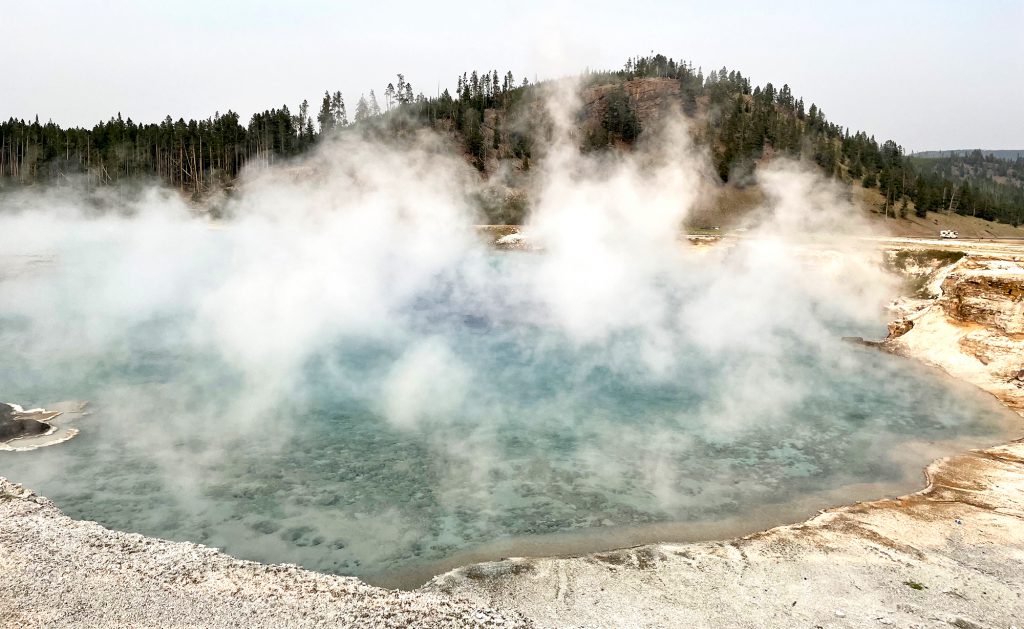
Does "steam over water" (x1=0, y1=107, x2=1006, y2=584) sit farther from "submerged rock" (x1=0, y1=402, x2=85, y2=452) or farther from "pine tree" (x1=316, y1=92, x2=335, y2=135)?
"pine tree" (x1=316, y1=92, x2=335, y2=135)

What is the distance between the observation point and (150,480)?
296 inches

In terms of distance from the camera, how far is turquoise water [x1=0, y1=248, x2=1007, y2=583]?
22.4 ft

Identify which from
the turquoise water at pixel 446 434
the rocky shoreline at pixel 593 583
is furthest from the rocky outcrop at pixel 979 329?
the rocky shoreline at pixel 593 583

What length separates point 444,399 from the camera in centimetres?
1067

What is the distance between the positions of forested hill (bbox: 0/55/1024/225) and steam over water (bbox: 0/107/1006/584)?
107 feet

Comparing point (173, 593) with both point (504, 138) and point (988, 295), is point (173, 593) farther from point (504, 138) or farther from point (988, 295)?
point (504, 138)

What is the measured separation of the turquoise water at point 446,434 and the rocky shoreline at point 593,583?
669mm

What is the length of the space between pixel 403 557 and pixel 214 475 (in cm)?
318

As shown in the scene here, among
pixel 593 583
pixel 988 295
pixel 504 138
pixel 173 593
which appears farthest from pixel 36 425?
pixel 504 138

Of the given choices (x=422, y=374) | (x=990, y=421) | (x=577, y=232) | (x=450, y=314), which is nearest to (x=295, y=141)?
(x=577, y=232)

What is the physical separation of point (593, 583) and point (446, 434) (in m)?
4.09

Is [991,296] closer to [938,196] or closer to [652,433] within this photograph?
[652,433]

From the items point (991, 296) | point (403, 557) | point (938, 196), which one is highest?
point (938, 196)

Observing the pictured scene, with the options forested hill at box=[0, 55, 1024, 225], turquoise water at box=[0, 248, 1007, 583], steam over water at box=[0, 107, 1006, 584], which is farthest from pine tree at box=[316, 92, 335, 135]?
turquoise water at box=[0, 248, 1007, 583]
